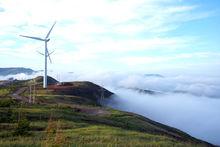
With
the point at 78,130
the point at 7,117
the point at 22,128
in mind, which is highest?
the point at 7,117

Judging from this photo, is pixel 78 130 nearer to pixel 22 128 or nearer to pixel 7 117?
pixel 22 128

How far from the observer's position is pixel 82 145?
28.7 metres

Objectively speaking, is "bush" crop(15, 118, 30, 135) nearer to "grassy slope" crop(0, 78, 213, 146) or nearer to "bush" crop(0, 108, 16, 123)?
"grassy slope" crop(0, 78, 213, 146)

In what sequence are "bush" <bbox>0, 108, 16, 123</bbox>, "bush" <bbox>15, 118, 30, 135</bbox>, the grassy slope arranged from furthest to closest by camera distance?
"bush" <bbox>0, 108, 16, 123</bbox>, "bush" <bbox>15, 118, 30, 135</bbox>, the grassy slope

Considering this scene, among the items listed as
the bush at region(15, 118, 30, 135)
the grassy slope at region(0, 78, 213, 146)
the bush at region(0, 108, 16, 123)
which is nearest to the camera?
the grassy slope at region(0, 78, 213, 146)

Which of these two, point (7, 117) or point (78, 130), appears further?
point (7, 117)

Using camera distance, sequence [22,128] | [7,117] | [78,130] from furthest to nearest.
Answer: [7,117] < [78,130] < [22,128]

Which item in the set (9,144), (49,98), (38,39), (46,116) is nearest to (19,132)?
(9,144)

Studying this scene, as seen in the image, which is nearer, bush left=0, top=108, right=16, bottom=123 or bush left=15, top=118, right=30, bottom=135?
bush left=15, top=118, right=30, bottom=135

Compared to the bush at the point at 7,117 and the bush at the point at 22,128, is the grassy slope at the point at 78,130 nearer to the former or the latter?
the bush at the point at 7,117

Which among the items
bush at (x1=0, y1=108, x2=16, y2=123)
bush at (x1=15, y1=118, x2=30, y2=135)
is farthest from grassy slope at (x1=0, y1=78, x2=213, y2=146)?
bush at (x1=15, y1=118, x2=30, y2=135)

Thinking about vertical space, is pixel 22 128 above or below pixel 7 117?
below

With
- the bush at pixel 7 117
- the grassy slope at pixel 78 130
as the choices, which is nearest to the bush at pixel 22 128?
the grassy slope at pixel 78 130

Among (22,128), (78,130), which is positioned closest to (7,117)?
A: (78,130)
